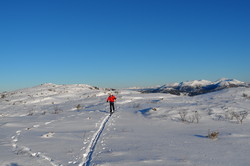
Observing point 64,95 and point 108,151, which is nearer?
point 108,151

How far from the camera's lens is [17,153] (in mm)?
6098

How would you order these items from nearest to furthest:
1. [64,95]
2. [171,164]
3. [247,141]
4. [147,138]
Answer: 1. [171,164]
2. [247,141]
3. [147,138]
4. [64,95]

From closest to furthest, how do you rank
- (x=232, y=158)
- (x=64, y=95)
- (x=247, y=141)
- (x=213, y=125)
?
(x=232, y=158)
(x=247, y=141)
(x=213, y=125)
(x=64, y=95)

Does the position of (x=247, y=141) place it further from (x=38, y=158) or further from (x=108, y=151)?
(x=38, y=158)


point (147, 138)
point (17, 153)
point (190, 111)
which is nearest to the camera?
point (17, 153)

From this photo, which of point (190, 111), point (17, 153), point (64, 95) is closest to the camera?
point (17, 153)

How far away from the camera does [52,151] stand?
6.30 metres

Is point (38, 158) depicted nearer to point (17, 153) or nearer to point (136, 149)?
point (17, 153)

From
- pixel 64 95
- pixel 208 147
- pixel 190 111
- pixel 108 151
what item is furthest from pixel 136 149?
pixel 64 95

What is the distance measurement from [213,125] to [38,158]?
7384 mm

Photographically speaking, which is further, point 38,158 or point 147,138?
point 147,138

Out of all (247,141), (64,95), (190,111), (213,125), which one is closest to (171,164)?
(247,141)

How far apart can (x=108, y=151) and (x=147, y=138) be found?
6.42ft

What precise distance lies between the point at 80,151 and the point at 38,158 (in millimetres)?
1138
